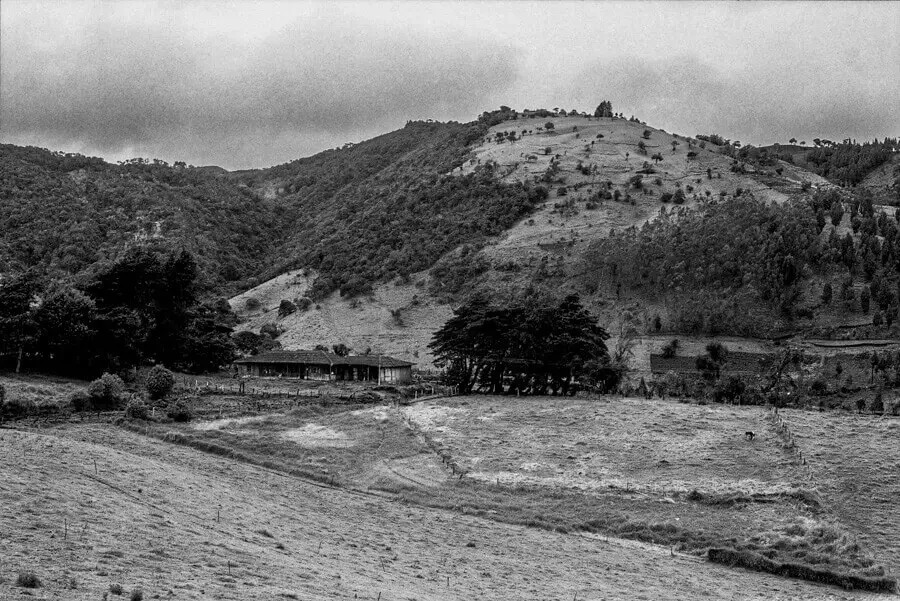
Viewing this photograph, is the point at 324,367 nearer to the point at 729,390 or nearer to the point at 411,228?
the point at 729,390

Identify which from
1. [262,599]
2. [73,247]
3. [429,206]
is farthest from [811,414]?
[73,247]

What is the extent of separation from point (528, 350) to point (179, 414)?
26.3m

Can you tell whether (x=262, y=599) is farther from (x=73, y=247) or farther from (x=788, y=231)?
(x=73, y=247)

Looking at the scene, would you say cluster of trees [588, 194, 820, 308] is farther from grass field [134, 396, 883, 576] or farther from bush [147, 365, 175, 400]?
bush [147, 365, 175, 400]

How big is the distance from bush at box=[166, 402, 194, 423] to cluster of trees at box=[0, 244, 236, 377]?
42.3 ft

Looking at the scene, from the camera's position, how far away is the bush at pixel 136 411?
143 feet

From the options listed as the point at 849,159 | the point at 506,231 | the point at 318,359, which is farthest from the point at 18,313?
the point at 849,159

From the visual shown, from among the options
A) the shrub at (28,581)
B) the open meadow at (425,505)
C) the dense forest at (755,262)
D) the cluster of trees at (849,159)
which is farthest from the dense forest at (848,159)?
the shrub at (28,581)

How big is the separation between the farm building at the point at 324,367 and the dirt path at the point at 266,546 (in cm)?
3494

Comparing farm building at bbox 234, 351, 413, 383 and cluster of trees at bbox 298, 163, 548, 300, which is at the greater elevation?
cluster of trees at bbox 298, 163, 548, 300

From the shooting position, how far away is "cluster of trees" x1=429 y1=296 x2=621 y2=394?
197 ft

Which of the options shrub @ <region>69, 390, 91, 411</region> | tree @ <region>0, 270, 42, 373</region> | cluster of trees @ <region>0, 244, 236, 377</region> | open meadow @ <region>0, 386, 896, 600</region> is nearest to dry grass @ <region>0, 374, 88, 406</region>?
shrub @ <region>69, 390, 91, 411</region>

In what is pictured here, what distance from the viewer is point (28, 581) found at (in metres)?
13.7

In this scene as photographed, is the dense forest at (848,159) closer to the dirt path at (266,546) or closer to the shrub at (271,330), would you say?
the shrub at (271,330)
